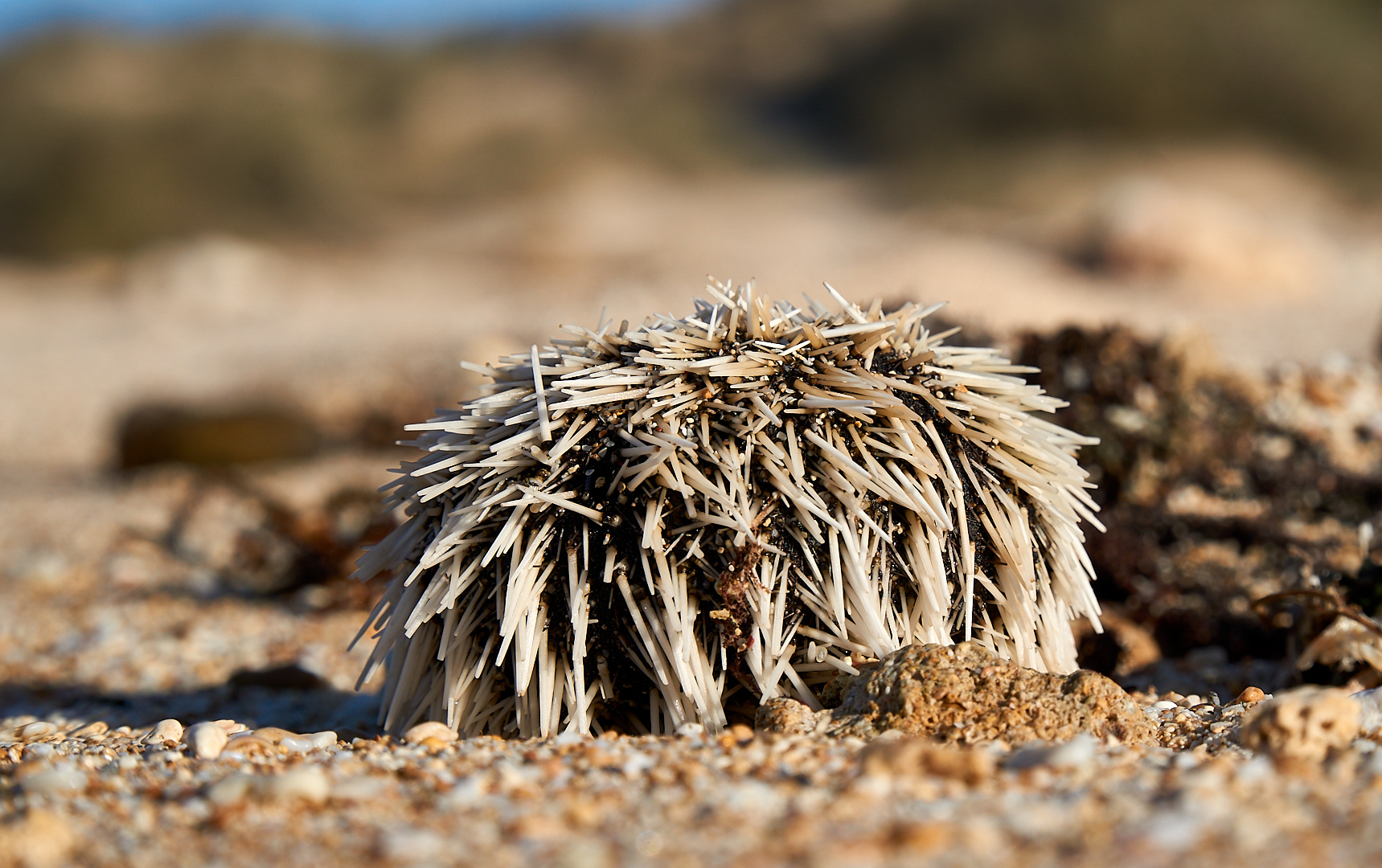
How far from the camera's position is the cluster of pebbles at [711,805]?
1.83 m

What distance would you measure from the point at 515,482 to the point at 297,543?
3708 millimetres

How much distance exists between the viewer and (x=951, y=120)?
40.1 meters

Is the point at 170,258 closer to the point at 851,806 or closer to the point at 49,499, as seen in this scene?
the point at 49,499

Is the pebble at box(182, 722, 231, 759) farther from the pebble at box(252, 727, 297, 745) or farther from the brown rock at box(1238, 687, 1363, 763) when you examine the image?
the brown rock at box(1238, 687, 1363, 763)

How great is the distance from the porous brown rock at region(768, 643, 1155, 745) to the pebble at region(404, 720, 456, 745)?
92cm

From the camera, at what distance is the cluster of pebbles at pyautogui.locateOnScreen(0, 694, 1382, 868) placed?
1835 mm

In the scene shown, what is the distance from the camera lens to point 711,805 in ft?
6.81

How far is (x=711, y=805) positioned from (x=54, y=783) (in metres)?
1.41

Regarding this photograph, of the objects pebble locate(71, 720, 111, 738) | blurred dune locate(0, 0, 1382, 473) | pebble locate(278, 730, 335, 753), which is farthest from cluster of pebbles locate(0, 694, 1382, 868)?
blurred dune locate(0, 0, 1382, 473)

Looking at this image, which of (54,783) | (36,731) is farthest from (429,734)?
(36,731)

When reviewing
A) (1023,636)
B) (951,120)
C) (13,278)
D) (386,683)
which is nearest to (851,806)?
(1023,636)

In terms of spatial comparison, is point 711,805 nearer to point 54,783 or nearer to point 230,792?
point 230,792

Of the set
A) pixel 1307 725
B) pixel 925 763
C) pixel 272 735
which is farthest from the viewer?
pixel 272 735

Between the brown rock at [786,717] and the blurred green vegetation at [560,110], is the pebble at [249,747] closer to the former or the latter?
the brown rock at [786,717]
